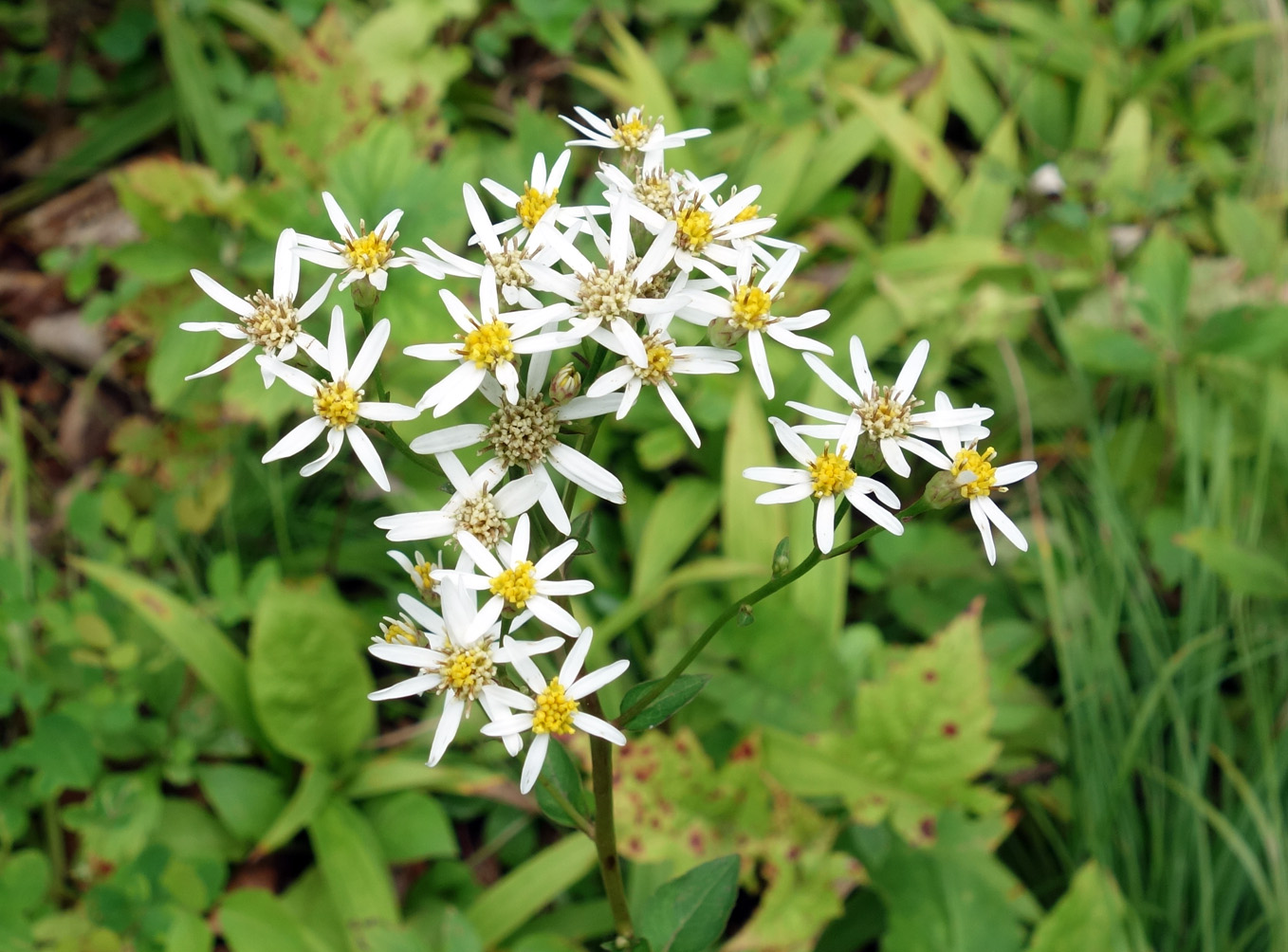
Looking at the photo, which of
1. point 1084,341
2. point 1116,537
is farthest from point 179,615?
point 1084,341

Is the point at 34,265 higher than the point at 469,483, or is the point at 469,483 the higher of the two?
the point at 34,265

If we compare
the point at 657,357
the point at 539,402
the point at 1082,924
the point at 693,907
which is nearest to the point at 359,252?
the point at 539,402

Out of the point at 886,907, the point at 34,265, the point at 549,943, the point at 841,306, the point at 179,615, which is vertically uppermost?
the point at 34,265

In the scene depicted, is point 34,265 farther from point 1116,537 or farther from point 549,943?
point 1116,537

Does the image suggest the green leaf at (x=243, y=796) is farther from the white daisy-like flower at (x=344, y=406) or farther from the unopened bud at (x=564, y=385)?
the unopened bud at (x=564, y=385)

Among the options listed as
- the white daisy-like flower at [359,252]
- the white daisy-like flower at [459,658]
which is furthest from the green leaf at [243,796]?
the white daisy-like flower at [359,252]

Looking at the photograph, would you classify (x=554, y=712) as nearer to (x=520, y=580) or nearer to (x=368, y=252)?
(x=520, y=580)
